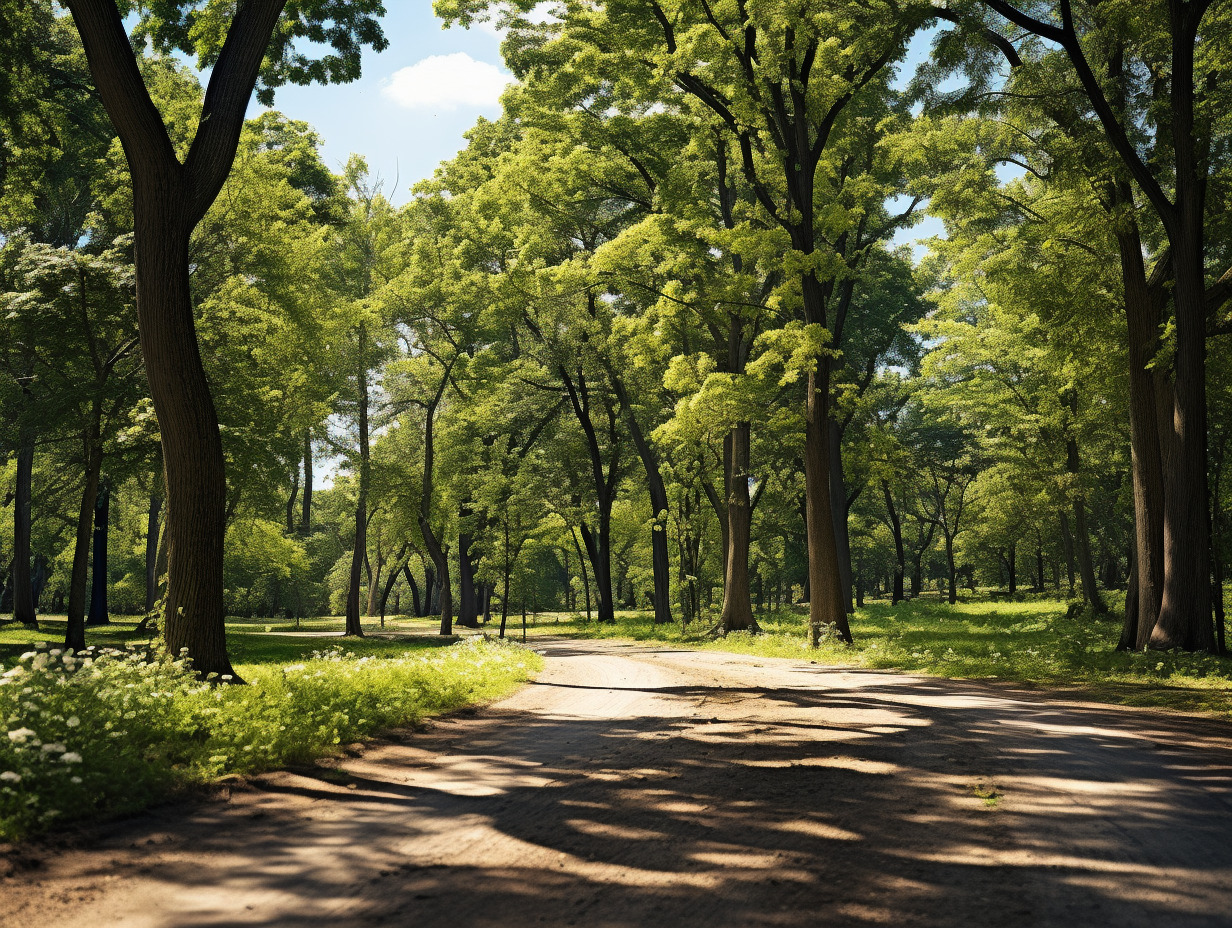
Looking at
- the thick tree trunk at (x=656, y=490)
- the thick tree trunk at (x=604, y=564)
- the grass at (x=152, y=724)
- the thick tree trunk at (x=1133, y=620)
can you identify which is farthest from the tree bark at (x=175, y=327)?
the thick tree trunk at (x=604, y=564)

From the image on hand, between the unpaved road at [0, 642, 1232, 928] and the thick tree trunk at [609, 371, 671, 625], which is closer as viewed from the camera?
the unpaved road at [0, 642, 1232, 928]

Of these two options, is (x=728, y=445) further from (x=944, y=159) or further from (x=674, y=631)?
(x=944, y=159)

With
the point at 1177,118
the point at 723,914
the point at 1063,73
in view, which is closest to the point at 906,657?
the point at 1177,118

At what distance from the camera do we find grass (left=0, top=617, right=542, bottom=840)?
4.77m

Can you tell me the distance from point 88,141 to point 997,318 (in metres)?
27.5

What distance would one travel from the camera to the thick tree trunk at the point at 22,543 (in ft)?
94.0

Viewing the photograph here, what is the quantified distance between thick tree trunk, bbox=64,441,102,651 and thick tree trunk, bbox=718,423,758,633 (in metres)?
14.9

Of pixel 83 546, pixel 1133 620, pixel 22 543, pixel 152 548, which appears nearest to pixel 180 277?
pixel 83 546

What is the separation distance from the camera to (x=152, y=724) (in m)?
6.16

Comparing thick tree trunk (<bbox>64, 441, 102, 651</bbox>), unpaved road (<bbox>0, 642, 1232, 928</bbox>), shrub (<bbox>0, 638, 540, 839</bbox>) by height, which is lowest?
unpaved road (<bbox>0, 642, 1232, 928</bbox>)

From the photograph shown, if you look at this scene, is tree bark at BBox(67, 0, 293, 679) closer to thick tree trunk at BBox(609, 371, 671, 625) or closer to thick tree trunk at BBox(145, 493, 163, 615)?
thick tree trunk at BBox(609, 371, 671, 625)

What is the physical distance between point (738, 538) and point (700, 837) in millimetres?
18958

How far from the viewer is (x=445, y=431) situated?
38.4 meters

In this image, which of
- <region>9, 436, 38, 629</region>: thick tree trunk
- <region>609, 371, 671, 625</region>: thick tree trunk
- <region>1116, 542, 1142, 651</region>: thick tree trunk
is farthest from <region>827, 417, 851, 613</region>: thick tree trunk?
<region>9, 436, 38, 629</region>: thick tree trunk
